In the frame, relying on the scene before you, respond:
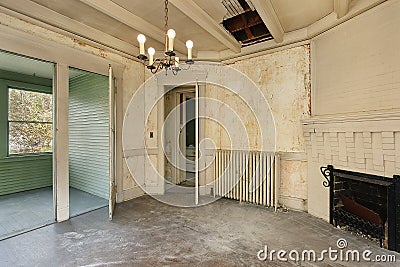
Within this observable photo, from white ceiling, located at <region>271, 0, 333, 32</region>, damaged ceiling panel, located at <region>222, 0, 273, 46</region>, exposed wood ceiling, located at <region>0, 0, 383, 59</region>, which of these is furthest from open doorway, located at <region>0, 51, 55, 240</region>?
white ceiling, located at <region>271, 0, 333, 32</region>

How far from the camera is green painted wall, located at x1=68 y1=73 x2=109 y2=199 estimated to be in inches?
168

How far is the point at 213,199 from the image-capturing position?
13.7 feet

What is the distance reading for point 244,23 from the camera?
332cm

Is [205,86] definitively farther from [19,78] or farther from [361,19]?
[19,78]

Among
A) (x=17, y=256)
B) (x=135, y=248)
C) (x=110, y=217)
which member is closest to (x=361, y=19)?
(x=135, y=248)

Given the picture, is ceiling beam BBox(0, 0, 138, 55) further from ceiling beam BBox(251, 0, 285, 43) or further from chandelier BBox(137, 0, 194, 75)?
ceiling beam BBox(251, 0, 285, 43)

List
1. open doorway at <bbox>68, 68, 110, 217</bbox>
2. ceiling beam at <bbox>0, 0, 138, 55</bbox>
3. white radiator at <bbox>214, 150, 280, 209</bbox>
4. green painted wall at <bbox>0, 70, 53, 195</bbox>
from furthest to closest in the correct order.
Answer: green painted wall at <bbox>0, 70, 53, 195</bbox> → open doorway at <bbox>68, 68, 110, 217</bbox> → white radiator at <bbox>214, 150, 280, 209</bbox> → ceiling beam at <bbox>0, 0, 138, 55</bbox>

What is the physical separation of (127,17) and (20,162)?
4018 millimetres

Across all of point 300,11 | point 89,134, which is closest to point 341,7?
point 300,11

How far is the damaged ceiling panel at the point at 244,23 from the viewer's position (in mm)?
2934

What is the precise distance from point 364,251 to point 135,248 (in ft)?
7.97

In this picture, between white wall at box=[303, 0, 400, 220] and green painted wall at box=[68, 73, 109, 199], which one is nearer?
white wall at box=[303, 0, 400, 220]

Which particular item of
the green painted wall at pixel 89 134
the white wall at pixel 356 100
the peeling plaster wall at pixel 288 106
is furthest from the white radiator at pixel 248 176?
the green painted wall at pixel 89 134

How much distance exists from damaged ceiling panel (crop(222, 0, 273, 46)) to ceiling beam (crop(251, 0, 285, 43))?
0.17 m
